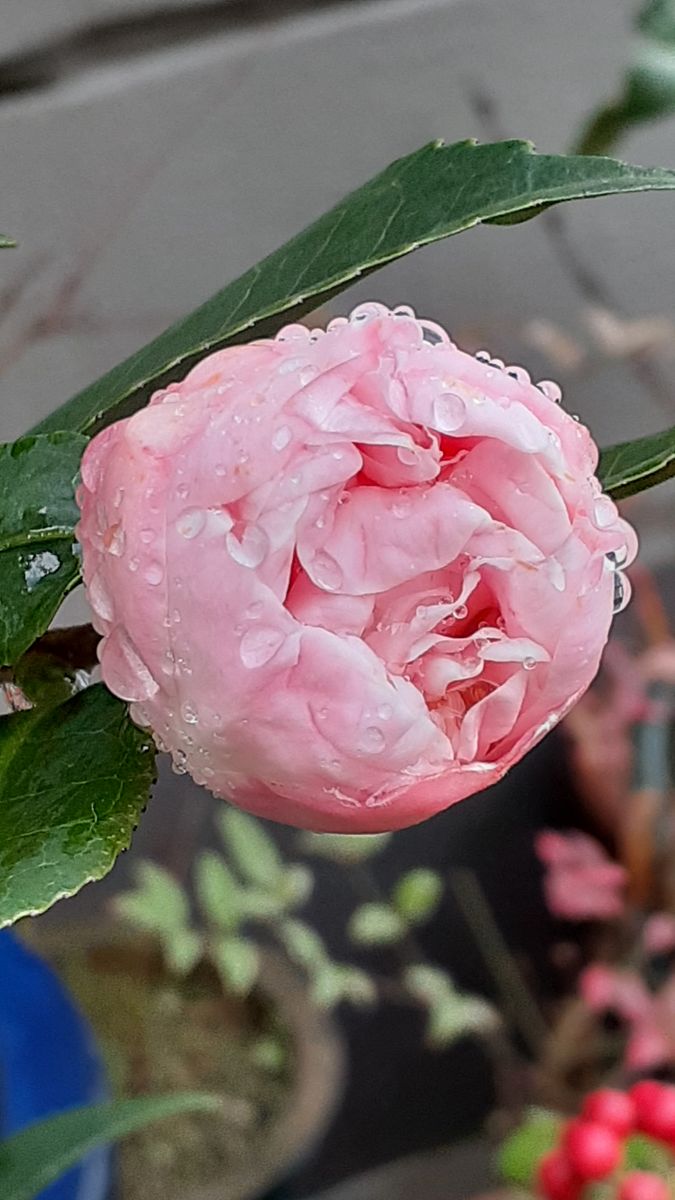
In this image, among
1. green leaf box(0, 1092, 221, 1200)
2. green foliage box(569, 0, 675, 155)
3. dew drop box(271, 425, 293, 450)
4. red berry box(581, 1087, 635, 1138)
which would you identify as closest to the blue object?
green leaf box(0, 1092, 221, 1200)

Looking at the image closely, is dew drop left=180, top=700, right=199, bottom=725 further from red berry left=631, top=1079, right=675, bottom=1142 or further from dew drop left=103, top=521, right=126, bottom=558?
red berry left=631, top=1079, right=675, bottom=1142

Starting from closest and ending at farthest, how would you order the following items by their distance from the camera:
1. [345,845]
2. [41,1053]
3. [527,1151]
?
[41,1053] → [527,1151] → [345,845]

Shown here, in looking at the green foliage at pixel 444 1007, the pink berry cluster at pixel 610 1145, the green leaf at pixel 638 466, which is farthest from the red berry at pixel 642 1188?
the green leaf at pixel 638 466

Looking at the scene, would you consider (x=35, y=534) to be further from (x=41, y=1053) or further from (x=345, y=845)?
(x=345, y=845)

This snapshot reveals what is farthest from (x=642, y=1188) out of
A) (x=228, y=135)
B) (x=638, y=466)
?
(x=228, y=135)

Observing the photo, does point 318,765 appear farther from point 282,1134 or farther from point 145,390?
point 282,1134

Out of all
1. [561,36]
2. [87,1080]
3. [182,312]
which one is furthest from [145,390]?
[561,36]

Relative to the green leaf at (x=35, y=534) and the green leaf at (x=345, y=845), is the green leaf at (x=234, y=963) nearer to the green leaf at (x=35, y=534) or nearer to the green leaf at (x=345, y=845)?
the green leaf at (x=345, y=845)
